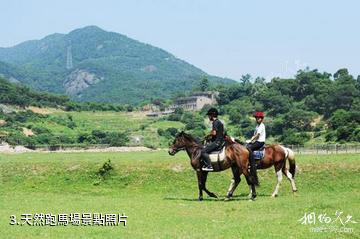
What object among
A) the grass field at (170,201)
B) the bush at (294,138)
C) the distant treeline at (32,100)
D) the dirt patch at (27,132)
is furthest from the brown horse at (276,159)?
the distant treeline at (32,100)

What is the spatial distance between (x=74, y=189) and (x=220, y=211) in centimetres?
1287

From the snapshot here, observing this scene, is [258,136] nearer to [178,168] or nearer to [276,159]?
[276,159]

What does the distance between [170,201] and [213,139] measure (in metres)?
2.94

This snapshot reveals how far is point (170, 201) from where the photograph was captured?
2067cm

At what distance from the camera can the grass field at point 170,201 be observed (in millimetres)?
13578

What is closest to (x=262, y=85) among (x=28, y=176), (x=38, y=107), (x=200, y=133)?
(x=200, y=133)

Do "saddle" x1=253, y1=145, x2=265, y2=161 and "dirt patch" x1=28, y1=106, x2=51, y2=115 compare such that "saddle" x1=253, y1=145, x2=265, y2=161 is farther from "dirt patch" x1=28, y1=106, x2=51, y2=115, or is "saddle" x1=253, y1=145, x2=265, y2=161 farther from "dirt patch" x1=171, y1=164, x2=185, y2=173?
"dirt patch" x1=28, y1=106, x2=51, y2=115

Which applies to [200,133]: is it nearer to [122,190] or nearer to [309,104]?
[309,104]

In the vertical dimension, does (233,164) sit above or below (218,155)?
below

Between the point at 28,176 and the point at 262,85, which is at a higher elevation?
the point at 262,85

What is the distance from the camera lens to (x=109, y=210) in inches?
685

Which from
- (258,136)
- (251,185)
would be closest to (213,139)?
(258,136)

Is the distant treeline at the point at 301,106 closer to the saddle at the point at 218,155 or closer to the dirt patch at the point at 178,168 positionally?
the dirt patch at the point at 178,168

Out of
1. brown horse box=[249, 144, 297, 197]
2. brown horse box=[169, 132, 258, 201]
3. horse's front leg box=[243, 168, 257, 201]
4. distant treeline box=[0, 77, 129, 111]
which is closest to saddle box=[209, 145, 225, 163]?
brown horse box=[169, 132, 258, 201]
